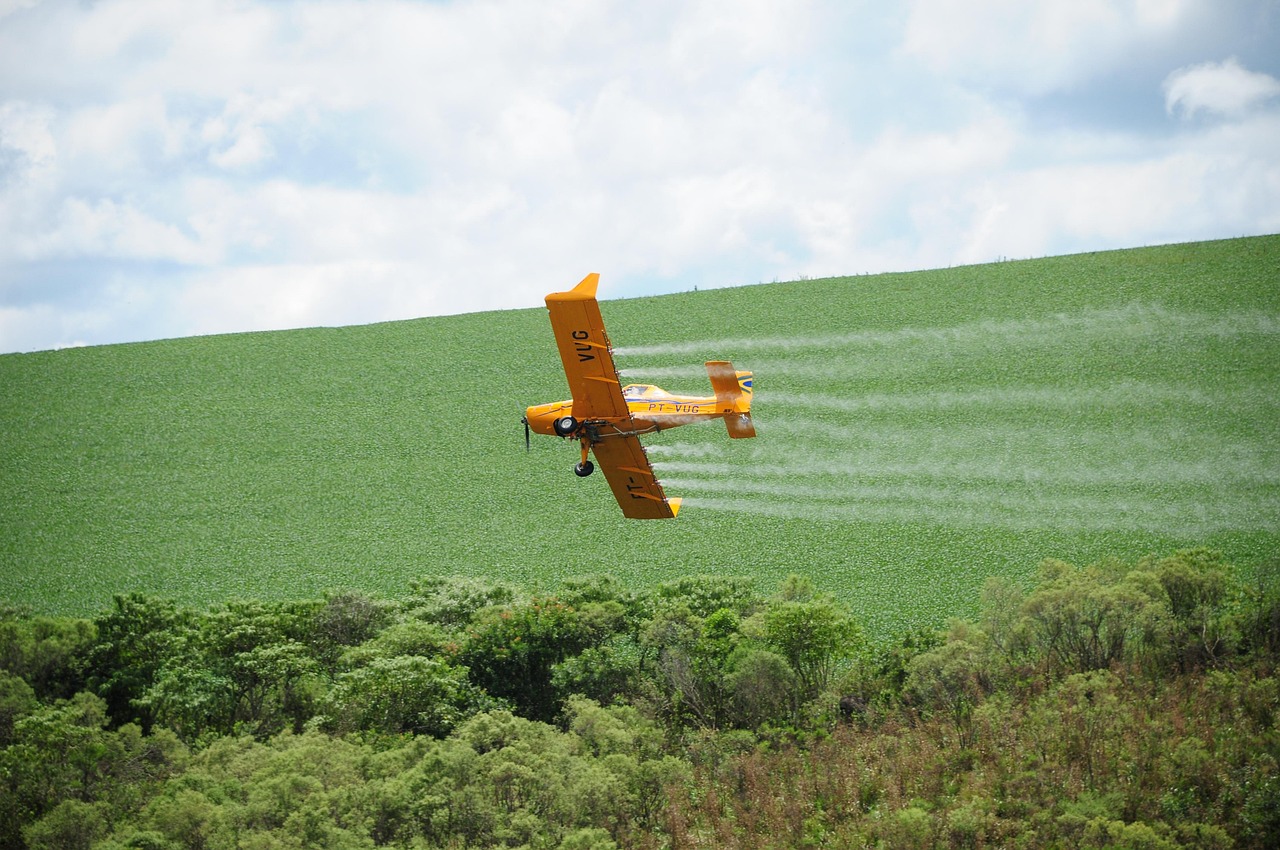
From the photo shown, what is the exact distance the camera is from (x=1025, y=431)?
6919 centimetres

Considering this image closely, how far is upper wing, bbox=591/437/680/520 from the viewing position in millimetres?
34344

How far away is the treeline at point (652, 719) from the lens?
35969 millimetres

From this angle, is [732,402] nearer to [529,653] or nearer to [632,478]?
[632,478]

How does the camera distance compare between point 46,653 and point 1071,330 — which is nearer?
point 46,653

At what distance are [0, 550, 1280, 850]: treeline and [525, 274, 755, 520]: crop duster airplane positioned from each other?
1073 centimetres

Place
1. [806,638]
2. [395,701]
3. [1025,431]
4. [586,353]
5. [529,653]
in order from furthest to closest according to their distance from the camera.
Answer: [1025,431] → [529,653] → [806,638] → [395,701] → [586,353]

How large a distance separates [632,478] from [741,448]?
3683cm

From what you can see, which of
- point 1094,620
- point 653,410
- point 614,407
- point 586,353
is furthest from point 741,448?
point 586,353

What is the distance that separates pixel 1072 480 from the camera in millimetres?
65000

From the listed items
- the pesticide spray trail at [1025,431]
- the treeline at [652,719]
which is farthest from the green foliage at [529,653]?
the pesticide spray trail at [1025,431]

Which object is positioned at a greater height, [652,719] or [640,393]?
[640,393]

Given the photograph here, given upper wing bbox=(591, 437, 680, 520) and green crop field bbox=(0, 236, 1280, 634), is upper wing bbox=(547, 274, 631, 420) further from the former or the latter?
green crop field bbox=(0, 236, 1280, 634)

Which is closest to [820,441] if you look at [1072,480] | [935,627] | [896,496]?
[896,496]

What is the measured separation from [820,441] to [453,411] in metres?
26.5
